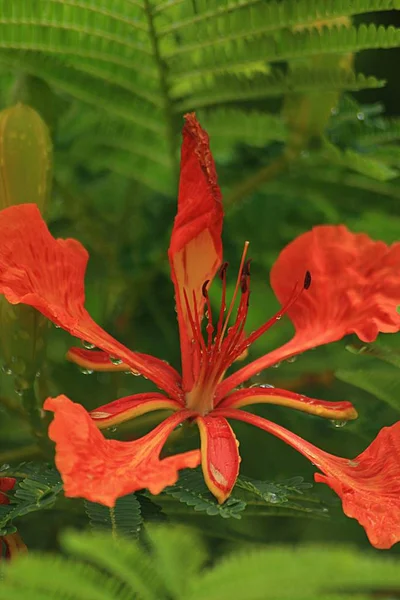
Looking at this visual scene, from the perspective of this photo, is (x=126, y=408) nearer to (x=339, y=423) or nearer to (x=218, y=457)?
(x=218, y=457)

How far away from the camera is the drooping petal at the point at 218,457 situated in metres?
0.98

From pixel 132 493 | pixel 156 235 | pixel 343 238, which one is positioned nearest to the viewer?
pixel 132 493

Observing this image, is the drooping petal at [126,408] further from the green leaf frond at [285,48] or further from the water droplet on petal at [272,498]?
the green leaf frond at [285,48]

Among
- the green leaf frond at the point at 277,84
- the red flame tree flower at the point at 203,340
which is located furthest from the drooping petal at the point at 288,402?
the green leaf frond at the point at 277,84

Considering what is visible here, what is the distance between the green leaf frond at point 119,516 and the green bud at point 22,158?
0.43 meters

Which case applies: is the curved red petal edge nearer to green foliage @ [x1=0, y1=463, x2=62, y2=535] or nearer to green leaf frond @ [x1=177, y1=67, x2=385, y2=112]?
green leaf frond @ [x1=177, y1=67, x2=385, y2=112]

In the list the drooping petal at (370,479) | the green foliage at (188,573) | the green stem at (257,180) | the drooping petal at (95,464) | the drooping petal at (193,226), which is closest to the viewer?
the green foliage at (188,573)

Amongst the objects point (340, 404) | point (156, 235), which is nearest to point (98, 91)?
point (156, 235)

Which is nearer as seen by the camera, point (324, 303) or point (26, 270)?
point (26, 270)

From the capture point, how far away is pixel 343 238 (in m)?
1.34

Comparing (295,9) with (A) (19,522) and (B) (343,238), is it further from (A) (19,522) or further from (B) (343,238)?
(A) (19,522)

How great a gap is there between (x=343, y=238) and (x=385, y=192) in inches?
11.6

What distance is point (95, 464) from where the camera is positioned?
0.92 m

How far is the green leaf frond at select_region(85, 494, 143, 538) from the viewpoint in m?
0.91
